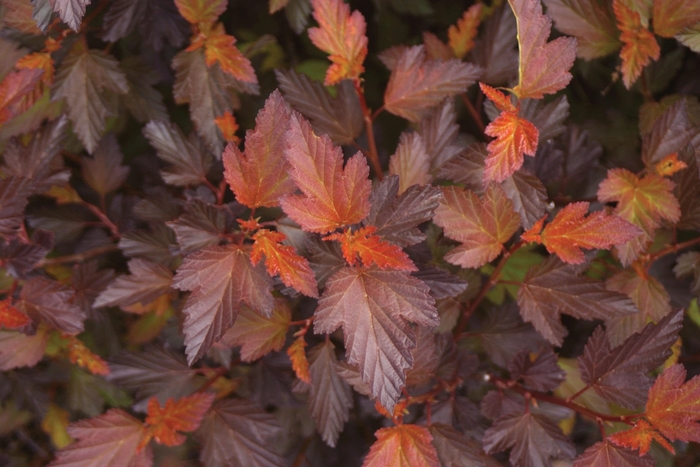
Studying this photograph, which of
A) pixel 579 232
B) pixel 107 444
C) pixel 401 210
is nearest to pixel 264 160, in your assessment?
A: pixel 401 210

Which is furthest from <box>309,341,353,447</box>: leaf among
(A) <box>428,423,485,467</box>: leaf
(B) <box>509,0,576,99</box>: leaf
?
(B) <box>509,0,576,99</box>: leaf

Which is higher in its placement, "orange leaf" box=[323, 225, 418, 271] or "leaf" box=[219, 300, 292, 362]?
"orange leaf" box=[323, 225, 418, 271]

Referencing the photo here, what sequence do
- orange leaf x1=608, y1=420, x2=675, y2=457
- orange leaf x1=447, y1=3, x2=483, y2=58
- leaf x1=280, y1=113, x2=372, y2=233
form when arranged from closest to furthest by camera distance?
leaf x1=280, y1=113, x2=372, y2=233, orange leaf x1=608, y1=420, x2=675, y2=457, orange leaf x1=447, y1=3, x2=483, y2=58

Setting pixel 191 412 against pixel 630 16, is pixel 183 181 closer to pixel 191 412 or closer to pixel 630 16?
pixel 191 412

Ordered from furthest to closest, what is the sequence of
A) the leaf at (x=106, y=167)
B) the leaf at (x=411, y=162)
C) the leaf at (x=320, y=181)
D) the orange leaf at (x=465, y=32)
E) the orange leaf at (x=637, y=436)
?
1. the leaf at (x=106, y=167)
2. the orange leaf at (x=465, y=32)
3. the leaf at (x=411, y=162)
4. the orange leaf at (x=637, y=436)
5. the leaf at (x=320, y=181)

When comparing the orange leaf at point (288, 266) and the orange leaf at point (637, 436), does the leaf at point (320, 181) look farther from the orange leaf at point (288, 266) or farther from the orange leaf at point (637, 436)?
the orange leaf at point (637, 436)

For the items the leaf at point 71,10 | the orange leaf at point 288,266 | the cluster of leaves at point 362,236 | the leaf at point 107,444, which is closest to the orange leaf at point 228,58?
the cluster of leaves at point 362,236

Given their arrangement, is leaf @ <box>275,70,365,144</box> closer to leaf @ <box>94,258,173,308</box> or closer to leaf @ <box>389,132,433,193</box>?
leaf @ <box>389,132,433,193</box>
